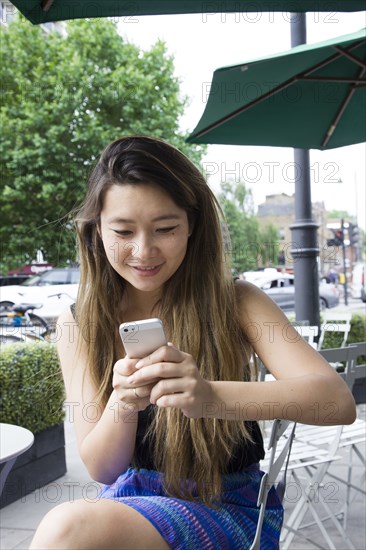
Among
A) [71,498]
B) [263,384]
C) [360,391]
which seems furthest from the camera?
[360,391]

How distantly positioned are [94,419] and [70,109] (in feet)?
51.8

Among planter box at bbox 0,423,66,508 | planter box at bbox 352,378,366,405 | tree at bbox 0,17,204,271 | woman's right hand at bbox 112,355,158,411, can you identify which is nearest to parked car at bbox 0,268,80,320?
tree at bbox 0,17,204,271

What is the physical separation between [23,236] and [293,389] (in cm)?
1702

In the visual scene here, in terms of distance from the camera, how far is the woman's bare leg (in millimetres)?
1131

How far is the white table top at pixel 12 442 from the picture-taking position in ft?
5.56

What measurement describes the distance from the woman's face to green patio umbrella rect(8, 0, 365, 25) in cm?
145

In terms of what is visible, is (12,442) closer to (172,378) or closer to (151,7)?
(172,378)

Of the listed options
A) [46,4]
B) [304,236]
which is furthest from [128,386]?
[304,236]

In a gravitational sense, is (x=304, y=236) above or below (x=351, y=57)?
below

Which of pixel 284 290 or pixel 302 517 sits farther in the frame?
pixel 284 290

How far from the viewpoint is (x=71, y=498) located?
152 inches

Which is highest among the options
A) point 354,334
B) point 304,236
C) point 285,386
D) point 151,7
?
point 151,7

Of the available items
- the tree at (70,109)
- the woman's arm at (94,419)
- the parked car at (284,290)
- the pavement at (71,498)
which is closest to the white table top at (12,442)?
the woman's arm at (94,419)

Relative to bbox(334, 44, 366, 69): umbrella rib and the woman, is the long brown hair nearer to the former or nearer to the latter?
the woman
